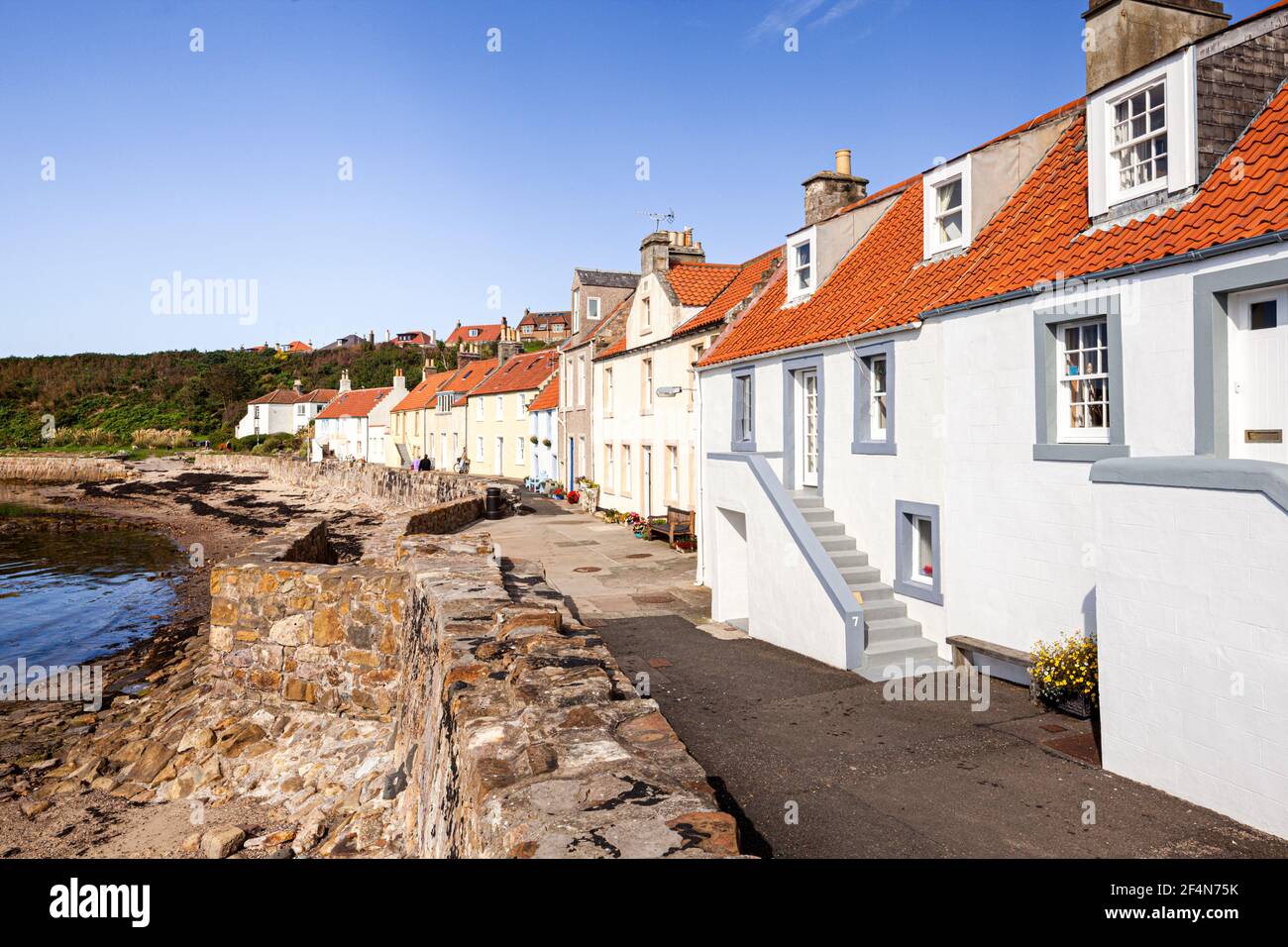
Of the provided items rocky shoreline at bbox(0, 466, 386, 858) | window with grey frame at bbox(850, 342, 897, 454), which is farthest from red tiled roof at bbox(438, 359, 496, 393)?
window with grey frame at bbox(850, 342, 897, 454)

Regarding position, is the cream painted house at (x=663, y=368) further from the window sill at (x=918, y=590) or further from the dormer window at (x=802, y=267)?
the window sill at (x=918, y=590)

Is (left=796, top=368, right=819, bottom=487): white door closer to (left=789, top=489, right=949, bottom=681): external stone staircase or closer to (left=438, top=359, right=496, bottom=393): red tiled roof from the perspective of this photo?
(left=789, top=489, right=949, bottom=681): external stone staircase

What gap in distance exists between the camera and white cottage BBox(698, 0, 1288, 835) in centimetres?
655

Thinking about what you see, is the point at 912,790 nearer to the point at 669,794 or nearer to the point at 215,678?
the point at 669,794

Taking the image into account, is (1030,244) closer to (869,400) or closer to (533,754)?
(869,400)

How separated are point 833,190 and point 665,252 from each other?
878 centimetres

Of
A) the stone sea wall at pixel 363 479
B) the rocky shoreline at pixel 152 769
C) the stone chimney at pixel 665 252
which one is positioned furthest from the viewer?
the stone sea wall at pixel 363 479

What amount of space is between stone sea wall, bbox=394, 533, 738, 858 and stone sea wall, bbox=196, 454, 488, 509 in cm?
2212

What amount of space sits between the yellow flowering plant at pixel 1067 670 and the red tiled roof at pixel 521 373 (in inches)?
1438

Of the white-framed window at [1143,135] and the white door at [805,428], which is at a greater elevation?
the white-framed window at [1143,135]

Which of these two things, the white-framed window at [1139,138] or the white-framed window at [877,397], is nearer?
the white-framed window at [1139,138]

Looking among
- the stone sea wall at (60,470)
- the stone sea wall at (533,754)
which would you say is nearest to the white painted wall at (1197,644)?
the stone sea wall at (533,754)

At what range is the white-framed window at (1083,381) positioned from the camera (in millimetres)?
9062
